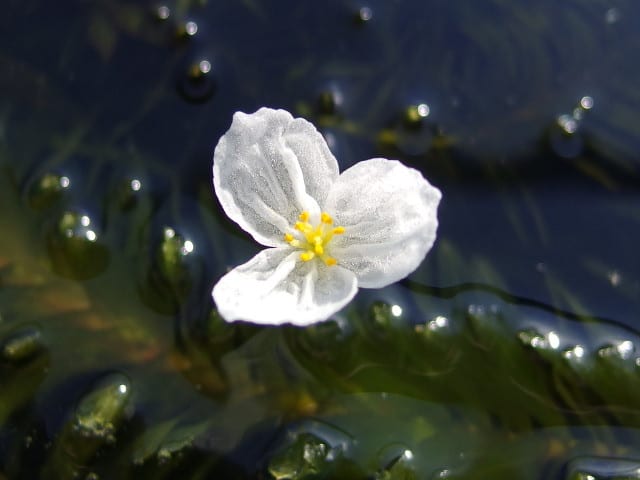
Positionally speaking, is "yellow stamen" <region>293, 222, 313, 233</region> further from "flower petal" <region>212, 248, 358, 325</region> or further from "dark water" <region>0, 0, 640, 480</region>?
"dark water" <region>0, 0, 640, 480</region>

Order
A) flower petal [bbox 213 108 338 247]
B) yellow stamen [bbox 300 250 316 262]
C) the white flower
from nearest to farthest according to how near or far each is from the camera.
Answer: the white flower, flower petal [bbox 213 108 338 247], yellow stamen [bbox 300 250 316 262]

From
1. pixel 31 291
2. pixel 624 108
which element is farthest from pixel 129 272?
pixel 624 108

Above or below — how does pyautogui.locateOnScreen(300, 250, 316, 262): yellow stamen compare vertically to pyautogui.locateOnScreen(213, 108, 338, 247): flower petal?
below

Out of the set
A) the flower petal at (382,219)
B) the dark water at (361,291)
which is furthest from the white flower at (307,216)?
the dark water at (361,291)

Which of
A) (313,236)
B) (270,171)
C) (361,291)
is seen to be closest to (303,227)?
(313,236)

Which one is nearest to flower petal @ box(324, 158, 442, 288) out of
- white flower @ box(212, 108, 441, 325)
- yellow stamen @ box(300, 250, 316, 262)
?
white flower @ box(212, 108, 441, 325)

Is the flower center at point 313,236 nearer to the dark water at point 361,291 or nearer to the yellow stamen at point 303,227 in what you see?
the yellow stamen at point 303,227

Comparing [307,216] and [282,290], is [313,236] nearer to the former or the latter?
[307,216]
